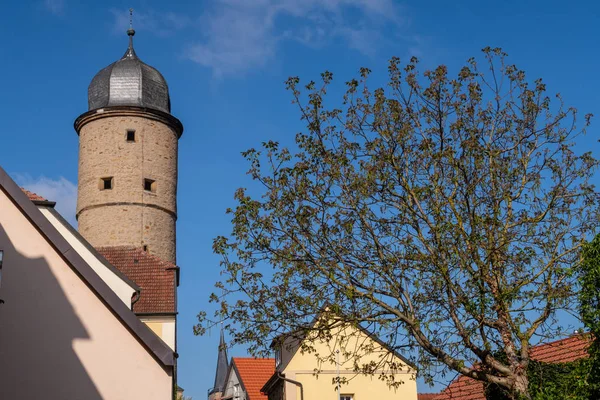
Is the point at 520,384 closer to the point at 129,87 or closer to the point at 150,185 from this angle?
the point at 150,185

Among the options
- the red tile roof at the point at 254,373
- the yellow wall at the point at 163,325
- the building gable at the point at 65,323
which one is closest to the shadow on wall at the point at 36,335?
the building gable at the point at 65,323

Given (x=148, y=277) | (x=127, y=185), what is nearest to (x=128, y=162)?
(x=127, y=185)

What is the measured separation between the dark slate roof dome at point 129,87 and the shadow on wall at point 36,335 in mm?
22750

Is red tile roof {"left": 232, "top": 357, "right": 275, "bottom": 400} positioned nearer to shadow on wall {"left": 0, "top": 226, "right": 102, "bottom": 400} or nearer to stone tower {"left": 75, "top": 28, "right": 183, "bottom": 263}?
stone tower {"left": 75, "top": 28, "right": 183, "bottom": 263}

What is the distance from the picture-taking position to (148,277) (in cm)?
2734

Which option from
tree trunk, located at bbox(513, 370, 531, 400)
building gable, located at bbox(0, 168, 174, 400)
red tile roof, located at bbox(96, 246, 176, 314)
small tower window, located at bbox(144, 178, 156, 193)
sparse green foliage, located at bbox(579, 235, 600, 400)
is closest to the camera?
sparse green foliage, located at bbox(579, 235, 600, 400)

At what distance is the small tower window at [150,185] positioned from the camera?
3366cm

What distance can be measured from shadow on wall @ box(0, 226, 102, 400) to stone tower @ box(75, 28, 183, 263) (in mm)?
20084

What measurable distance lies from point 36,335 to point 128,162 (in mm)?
21819

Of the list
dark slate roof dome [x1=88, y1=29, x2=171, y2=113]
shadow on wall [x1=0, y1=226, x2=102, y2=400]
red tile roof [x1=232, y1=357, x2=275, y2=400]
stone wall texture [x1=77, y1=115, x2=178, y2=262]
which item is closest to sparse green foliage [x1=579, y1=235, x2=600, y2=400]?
shadow on wall [x1=0, y1=226, x2=102, y2=400]

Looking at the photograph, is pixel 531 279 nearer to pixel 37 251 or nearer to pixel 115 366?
pixel 115 366

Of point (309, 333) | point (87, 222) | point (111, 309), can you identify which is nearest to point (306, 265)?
point (309, 333)

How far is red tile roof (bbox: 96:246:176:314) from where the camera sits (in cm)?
2602

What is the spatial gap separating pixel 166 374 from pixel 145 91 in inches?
951
